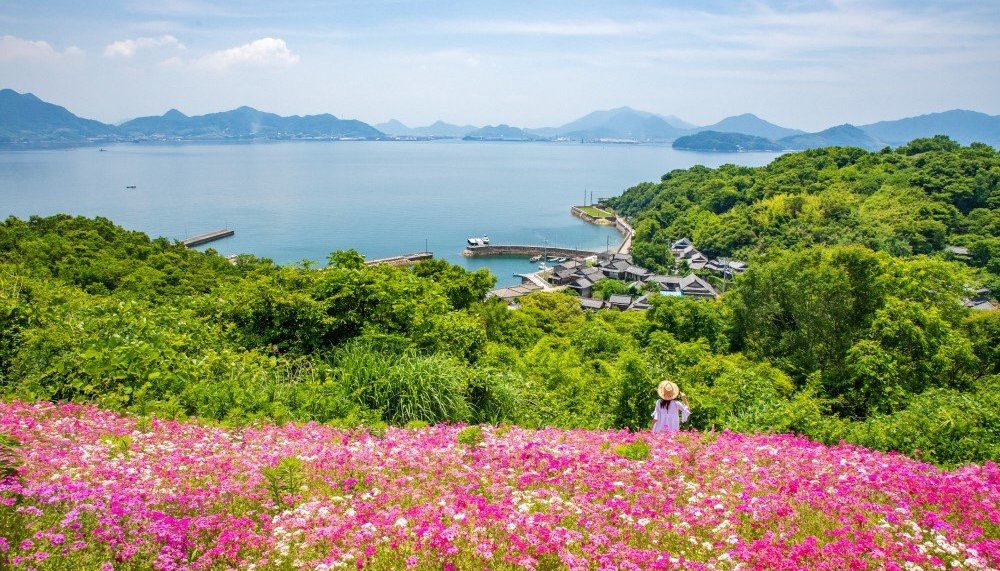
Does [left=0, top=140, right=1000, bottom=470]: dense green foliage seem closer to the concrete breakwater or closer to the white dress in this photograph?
the white dress

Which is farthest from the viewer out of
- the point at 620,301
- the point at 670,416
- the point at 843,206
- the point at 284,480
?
the point at 843,206

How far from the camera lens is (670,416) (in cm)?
653

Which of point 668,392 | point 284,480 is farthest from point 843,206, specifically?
point 284,480

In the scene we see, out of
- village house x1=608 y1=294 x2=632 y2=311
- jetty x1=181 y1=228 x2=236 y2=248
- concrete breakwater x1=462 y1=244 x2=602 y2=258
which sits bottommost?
village house x1=608 y1=294 x2=632 y2=311

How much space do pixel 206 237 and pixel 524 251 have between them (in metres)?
40.1

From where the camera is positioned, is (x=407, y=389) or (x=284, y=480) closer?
(x=284, y=480)

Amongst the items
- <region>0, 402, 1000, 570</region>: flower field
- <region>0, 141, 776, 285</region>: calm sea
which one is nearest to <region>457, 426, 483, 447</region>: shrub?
<region>0, 402, 1000, 570</region>: flower field

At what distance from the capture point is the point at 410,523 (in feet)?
11.4

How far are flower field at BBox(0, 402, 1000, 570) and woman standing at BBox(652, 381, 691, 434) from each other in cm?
126

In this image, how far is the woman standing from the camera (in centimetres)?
650

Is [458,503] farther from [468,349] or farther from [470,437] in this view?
[468,349]

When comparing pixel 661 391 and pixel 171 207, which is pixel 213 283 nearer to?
pixel 661 391

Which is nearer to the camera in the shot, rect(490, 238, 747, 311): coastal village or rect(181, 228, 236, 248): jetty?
rect(490, 238, 747, 311): coastal village

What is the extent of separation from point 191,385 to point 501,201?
117 meters
